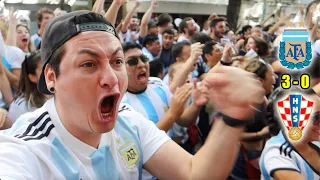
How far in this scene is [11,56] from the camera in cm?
365

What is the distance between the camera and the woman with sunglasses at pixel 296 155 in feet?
5.88

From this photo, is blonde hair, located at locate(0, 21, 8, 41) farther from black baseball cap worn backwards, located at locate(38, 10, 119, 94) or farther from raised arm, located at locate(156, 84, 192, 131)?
black baseball cap worn backwards, located at locate(38, 10, 119, 94)

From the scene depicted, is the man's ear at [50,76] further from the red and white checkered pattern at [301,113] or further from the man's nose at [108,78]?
the red and white checkered pattern at [301,113]

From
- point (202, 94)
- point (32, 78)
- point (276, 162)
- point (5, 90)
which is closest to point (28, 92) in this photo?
point (32, 78)

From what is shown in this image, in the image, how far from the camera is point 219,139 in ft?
3.99

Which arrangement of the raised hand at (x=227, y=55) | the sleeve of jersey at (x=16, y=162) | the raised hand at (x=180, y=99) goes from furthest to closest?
the raised hand at (x=227, y=55) < the raised hand at (x=180, y=99) < the sleeve of jersey at (x=16, y=162)

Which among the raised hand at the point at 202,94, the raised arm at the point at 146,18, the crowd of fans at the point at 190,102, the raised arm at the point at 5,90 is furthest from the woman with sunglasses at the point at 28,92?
the raised arm at the point at 146,18

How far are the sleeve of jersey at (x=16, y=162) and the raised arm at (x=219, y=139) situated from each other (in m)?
0.46

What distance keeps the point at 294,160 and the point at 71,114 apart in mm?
1101

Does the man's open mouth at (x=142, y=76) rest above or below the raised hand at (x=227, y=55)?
below

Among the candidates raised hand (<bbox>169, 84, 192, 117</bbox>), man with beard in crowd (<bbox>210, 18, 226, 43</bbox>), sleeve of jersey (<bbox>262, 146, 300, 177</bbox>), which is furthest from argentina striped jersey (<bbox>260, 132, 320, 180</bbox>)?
man with beard in crowd (<bbox>210, 18, 226, 43</bbox>)

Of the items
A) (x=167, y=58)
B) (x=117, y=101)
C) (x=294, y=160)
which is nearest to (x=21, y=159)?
(x=117, y=101)

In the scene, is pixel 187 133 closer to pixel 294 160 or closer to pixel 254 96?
pixel 294 160

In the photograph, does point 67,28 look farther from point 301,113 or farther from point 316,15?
point 316,15
